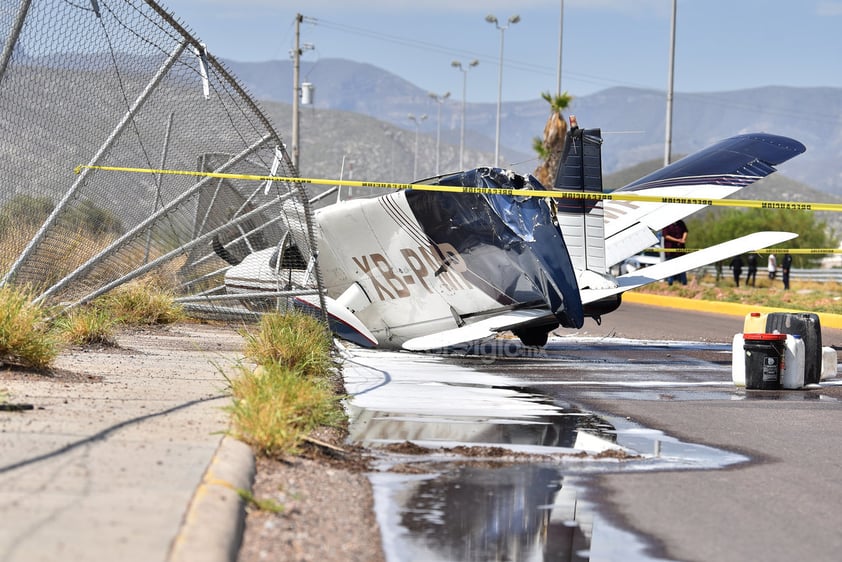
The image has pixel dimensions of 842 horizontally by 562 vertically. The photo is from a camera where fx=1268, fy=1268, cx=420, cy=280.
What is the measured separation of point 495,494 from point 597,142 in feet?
31.9

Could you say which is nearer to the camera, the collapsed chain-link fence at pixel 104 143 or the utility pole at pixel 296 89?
the collapsed chain-link fence at pixel 104 143

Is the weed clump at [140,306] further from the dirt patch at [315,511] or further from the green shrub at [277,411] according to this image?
the dirt patch at [315,511]

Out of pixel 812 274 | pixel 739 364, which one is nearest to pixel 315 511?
pixel 739 364

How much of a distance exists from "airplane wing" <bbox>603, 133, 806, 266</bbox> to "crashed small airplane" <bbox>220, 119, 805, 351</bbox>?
92cm

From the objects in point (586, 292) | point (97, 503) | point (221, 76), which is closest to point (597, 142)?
point (586, 292)

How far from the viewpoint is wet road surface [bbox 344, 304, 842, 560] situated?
596cm

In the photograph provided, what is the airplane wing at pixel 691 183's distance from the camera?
60.8 ft

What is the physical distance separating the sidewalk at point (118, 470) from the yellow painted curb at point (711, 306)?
1655 centimetres

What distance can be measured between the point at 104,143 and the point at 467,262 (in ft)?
15.7

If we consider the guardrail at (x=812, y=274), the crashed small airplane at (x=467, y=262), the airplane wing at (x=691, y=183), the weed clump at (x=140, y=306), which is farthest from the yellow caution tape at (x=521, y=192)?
the guardrail at (x=812, y=274)

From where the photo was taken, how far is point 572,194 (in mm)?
14102

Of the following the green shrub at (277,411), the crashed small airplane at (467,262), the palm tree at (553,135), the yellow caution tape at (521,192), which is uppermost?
the palm tree at (553,135)

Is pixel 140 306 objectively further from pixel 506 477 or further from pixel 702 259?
pixel 506 477

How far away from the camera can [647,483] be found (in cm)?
736
